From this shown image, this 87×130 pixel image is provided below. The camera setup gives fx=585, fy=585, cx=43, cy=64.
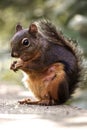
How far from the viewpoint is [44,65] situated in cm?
438

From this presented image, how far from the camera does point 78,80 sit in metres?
4.57

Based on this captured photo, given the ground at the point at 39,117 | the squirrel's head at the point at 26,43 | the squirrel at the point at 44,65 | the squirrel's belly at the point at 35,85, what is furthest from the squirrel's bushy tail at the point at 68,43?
the ground at the point at 39,117

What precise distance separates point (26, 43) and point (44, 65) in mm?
218

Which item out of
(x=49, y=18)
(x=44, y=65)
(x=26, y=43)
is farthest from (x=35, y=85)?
(x=49, y=18)

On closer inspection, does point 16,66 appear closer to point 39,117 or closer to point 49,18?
point 39,117

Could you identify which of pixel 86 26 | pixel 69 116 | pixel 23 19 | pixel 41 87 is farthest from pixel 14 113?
pixel 23 19

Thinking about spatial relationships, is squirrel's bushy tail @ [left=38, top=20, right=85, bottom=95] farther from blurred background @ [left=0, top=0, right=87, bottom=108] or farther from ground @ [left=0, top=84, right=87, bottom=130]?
ground @ [left=0, top=84, right=87, bottom=130]

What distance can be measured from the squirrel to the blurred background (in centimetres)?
40

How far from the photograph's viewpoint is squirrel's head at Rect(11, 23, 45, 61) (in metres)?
4.24

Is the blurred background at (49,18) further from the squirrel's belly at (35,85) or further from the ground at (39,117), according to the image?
the ground at (39,117)

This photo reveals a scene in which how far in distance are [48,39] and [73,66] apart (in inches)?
11.5

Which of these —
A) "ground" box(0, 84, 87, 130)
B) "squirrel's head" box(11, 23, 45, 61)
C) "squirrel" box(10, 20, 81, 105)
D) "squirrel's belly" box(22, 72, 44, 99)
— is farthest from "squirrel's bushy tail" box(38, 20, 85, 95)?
"ground" box(0, 84, 87, 130)

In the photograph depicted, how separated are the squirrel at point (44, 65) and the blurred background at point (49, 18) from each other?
40 cm

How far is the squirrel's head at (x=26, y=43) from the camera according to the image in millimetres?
4242
